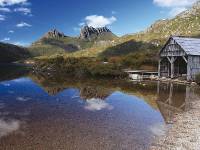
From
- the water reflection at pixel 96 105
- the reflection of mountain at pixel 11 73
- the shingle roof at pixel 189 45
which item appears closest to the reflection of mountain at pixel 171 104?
the water reflection at pixel 96 105

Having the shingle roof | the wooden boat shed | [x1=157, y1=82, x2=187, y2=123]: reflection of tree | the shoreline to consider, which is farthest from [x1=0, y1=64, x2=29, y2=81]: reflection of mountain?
the shoreline

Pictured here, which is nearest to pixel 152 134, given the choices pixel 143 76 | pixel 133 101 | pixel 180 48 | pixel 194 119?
pixel 194 119

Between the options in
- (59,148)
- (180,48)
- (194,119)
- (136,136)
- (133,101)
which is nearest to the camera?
(59,148)

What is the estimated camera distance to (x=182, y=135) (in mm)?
18906

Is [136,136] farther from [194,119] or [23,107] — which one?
[23,107]

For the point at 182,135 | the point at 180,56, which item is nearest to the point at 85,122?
the point at 182,135

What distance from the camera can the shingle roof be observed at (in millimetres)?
53941

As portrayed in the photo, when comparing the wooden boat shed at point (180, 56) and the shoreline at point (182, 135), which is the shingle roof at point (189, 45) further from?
the shoreline at point (182, 135)

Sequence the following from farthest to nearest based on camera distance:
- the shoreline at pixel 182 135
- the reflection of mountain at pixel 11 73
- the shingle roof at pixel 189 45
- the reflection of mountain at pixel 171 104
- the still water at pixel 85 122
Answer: the reflection of mountain at pixel 11 73 < the shingle roof at pixel 189 45 < the reflection of mountain at pixel 171 104 < the still water at pixel 85 122 < the shoreline at pixel 182 135

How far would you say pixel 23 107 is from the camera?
29938 millimetres

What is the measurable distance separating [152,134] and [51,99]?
60.5 ft

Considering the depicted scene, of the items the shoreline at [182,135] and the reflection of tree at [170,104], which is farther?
the reflection of tree at [170,104]

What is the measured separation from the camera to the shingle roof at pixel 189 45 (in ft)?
177

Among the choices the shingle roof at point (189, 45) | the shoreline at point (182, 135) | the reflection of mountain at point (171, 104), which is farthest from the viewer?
the shingle roof at point (189, 45)
